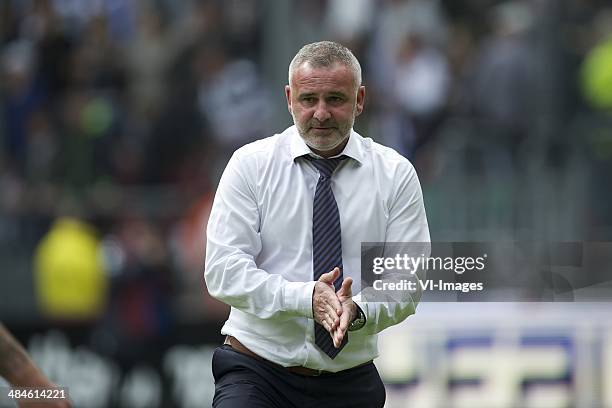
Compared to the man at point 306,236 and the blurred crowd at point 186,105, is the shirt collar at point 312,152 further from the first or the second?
the blurred crowd at point 186,105

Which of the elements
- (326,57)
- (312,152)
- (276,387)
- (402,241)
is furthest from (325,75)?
(276,387)

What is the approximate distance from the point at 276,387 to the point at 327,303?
0.59 meters

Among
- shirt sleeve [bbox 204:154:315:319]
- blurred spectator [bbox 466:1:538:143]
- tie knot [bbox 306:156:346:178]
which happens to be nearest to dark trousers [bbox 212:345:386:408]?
shirt sleeve [bbox 204:154:315:319]

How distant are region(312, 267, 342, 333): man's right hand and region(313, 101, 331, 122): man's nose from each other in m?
0.64

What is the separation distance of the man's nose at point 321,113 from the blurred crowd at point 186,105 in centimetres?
660

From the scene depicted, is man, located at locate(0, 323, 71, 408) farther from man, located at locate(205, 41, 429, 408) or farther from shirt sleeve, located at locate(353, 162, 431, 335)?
shirt sleeve, located at locate(353, 162, 431, 335)

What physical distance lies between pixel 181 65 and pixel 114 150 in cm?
113

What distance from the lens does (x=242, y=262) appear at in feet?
20.1

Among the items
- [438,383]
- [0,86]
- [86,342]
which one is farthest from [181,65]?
[438,383]

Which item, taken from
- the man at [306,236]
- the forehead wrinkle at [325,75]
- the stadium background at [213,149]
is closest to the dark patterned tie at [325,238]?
the man at [306,236]

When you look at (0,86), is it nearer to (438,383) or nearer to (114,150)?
(114,150)

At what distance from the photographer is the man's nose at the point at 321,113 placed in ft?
20.3

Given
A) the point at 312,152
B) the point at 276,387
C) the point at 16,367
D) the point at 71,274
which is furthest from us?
the point at 71,274

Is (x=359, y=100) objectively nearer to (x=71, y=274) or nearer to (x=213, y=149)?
(x=71, y=274)
